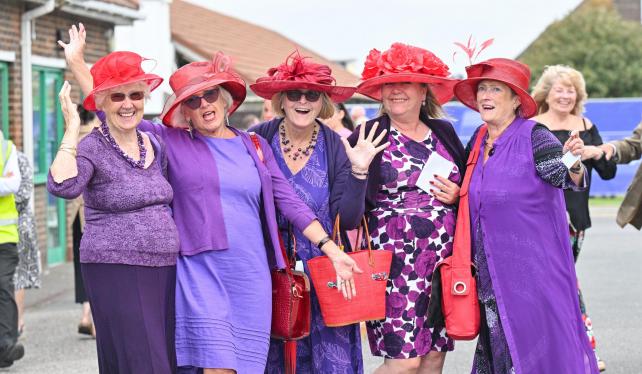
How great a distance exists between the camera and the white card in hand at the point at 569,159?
5.62 meters

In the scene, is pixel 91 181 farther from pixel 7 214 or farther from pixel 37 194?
pixel 37 194

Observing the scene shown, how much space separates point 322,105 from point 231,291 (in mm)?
1128

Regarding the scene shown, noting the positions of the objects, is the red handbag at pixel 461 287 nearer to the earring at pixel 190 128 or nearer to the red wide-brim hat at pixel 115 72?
the earring at pixel 190 128

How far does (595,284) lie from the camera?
43.0 ft

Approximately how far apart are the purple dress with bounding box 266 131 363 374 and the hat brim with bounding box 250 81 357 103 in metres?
0.27

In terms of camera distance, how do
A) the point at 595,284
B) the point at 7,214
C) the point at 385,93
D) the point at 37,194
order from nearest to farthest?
the point at 385,93
the point at 7,214
the point at 595,284
the point at 37,194

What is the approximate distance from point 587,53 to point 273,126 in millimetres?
41089


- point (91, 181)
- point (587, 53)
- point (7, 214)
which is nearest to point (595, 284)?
point (7, 214)

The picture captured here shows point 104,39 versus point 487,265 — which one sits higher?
point 104,39

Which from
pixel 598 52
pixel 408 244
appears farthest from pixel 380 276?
pixel 598 52

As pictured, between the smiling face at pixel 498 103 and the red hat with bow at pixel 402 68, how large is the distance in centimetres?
22

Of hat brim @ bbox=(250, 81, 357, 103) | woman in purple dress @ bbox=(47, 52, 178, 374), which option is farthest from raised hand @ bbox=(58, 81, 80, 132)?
hat brim @ bbox=(250, 81, 357, 103)

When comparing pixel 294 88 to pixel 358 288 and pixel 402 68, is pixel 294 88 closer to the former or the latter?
pixel 402 68

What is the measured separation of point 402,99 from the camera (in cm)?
615
